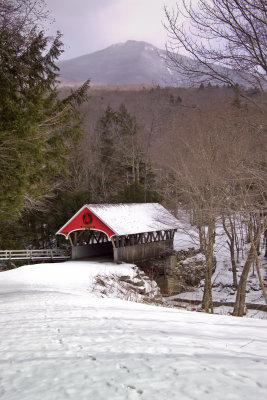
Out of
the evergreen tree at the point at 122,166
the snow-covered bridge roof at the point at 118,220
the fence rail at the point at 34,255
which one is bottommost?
the fence rail at the point at 34,255

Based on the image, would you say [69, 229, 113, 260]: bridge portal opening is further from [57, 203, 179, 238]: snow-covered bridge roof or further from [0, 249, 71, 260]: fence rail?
[0, 249, 71, 260]: fence rail

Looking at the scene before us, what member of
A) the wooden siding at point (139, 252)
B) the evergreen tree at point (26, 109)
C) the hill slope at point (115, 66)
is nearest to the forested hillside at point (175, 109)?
the evergreen tree at point (26, 109)

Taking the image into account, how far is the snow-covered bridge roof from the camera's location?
63.8 ft

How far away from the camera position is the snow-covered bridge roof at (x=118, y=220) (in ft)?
63.8

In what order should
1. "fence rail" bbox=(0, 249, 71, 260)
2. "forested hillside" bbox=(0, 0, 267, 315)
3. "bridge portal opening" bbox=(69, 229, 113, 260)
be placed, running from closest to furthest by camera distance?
"forested hillside" bbox=(0, 0, 267, 315), "bridge portal opening" bbox=(69, 229, 113, 260), "fence rail" bbox=(0, 249, 71, 260)

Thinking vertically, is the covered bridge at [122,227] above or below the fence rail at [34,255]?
above

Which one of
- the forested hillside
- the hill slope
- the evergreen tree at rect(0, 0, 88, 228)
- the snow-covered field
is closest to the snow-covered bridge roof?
the forested hillside

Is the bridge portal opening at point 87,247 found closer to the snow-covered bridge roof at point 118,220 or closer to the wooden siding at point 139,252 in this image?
the snow-covered bridge roof at point 118,220

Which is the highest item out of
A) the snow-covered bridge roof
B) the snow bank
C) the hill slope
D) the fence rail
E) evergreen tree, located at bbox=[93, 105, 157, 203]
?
the hill slope

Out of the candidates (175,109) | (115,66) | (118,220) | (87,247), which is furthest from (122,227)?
(115,66)

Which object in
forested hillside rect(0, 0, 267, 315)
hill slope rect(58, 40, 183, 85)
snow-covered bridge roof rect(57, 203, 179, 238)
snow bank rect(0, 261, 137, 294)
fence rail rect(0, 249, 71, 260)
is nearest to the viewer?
forested hillside rect(0, 0, 267, 315)

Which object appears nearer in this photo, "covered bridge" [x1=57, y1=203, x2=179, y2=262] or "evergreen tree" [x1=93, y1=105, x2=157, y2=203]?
"covered bridge" [x1=57, y1=203, x2=179, y2=262]

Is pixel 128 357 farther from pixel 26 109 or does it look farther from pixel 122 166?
pixel 122 166

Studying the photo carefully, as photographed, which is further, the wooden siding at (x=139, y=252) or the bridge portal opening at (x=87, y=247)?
the bridge portal opening at (x=87, y=247)
